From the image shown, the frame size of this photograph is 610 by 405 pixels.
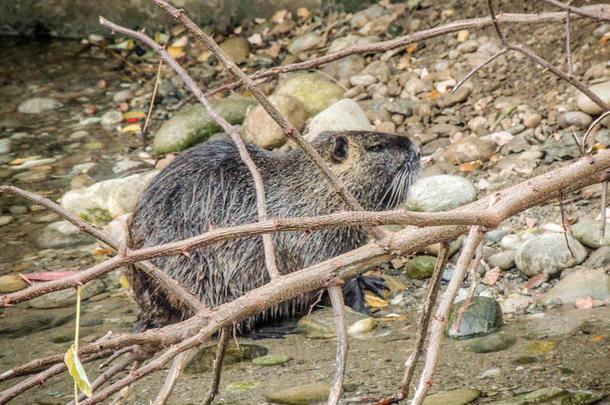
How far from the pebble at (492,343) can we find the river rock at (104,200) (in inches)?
98.6

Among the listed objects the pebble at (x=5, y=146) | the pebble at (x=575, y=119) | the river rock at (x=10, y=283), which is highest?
the pebble at (x=5, y=146)

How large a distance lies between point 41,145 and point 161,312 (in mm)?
2994

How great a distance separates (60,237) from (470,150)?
247cm

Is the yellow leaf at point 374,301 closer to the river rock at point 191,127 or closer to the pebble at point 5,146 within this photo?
the river rock at point 191,127

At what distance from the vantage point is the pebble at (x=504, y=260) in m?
3.85

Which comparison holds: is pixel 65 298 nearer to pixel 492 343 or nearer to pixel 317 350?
pixel 317 350

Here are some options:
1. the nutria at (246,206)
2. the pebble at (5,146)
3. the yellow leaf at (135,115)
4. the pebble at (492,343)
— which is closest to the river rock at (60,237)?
the nutria at (246,206)

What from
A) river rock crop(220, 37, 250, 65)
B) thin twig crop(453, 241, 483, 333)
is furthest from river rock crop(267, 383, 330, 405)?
river rock crop(220, 37, 250, 65)

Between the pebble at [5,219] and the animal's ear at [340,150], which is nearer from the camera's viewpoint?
the animal's ear at [340,150]

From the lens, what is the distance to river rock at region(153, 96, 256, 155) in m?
5.70

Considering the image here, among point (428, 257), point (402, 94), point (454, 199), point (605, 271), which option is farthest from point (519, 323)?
point (402, 94)

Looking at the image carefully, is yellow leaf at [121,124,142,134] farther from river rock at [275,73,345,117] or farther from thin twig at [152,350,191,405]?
thin twig at [152,350,191,405]

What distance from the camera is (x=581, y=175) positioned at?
6.58 feet

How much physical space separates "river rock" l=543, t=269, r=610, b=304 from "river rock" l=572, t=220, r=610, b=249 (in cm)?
26
